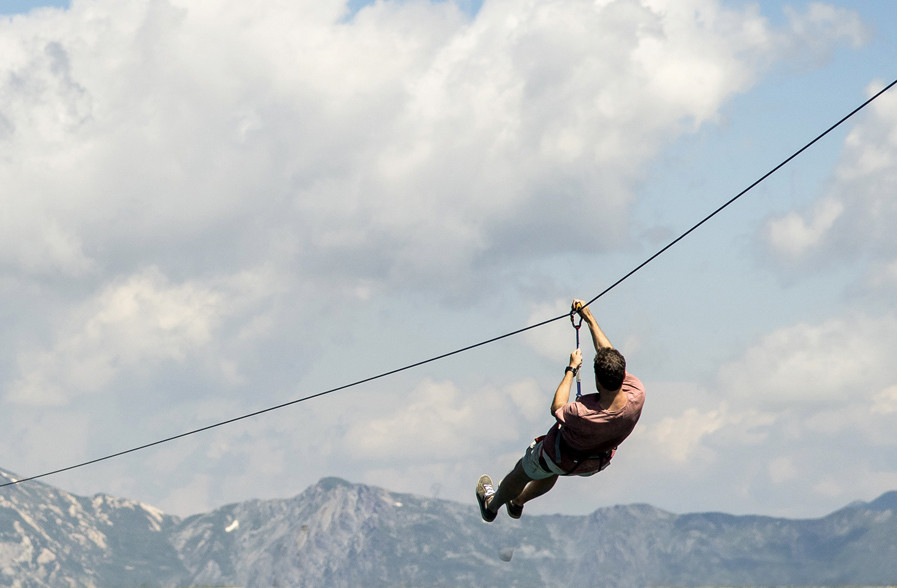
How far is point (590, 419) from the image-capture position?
19406 millimetres

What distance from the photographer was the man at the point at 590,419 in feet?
62.4

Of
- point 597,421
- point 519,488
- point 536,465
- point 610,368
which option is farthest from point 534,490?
point 610,368

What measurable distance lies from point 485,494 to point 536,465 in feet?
10.3

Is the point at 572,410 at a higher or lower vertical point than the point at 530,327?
lower

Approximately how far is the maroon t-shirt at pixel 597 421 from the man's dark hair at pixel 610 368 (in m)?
0.51

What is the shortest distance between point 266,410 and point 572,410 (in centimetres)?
912

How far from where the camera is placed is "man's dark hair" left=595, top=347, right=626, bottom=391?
739 inches

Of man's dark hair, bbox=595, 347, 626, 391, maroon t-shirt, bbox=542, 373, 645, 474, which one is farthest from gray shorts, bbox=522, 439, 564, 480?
man's dark hair, bbox=595, 347, 626, 391

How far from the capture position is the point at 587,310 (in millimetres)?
20594

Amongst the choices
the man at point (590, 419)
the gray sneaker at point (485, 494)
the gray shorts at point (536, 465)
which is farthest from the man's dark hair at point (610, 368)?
the gray sneaker at point (485, 494)

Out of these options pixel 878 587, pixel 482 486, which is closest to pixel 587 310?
pixel 482 486

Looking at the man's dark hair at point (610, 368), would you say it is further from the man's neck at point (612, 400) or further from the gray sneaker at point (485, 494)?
the gray sneaker at point (485, 494)

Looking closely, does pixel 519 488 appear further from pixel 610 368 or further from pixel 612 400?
pixel 610 368

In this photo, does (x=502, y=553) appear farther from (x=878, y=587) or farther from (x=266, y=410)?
(x=878, y=587)
